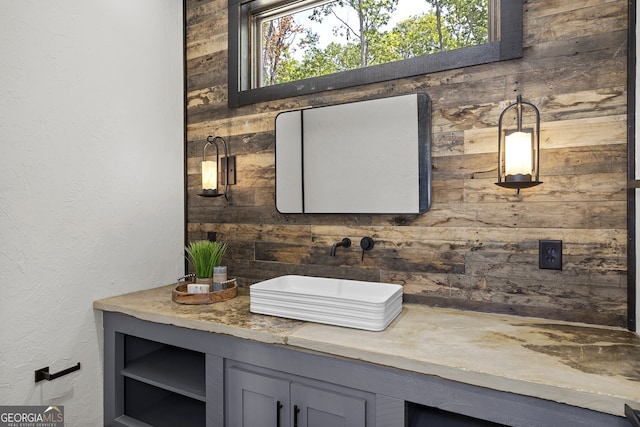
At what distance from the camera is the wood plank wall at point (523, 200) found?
55.6 inches

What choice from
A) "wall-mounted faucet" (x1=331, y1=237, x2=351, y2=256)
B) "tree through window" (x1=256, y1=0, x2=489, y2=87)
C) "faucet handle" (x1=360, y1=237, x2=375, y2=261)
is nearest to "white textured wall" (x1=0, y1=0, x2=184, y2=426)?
"tree through window" (x1=256, y1=0, x2=489, y2=87)

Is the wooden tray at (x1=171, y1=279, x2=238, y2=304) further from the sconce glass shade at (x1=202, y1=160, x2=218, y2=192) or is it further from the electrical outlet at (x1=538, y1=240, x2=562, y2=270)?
the electrical outlet at (x1=538, y1=240, x2=562, y2=270)

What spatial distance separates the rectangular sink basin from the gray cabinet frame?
164 millimetres

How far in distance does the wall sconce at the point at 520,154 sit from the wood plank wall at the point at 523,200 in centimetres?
7

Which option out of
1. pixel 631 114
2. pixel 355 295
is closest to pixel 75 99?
pixel 355 295

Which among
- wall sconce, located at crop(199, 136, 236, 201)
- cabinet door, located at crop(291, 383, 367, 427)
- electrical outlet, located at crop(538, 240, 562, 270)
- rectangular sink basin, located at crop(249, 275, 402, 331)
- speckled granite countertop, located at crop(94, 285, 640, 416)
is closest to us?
speckled granite countertop, located at crop(94, 285, 640, 416)

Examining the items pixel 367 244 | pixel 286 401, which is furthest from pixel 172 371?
pixel 367 244

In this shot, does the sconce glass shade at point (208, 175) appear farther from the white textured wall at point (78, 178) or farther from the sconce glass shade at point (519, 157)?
the sconce glass shade at point (519, 157)

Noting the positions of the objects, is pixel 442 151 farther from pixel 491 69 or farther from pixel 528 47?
pixel 528 47

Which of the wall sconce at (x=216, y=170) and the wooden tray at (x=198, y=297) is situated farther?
the wall sconce at (x=216, y=170)

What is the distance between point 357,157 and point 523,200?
747mm

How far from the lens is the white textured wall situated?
155 centimetres

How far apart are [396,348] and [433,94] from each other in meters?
1.11

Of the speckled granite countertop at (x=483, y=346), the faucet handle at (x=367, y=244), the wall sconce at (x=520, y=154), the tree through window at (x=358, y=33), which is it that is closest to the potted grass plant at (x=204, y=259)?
the speckled granite countertop at (x=483, y=346)
